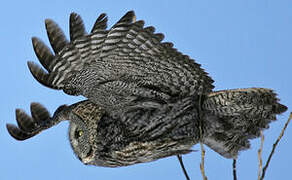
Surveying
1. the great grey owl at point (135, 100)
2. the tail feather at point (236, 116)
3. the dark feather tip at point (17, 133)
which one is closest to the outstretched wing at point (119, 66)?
the great grey owl at point (135, 100)

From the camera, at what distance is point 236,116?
2789 millimetres

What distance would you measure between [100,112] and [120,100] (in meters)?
0.30

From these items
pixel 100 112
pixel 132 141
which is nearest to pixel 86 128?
pixel 100 112

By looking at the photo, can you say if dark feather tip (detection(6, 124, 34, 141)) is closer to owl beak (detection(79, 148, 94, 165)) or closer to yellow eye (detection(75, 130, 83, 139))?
yellow eye (detection(75, 130, 83, 139))

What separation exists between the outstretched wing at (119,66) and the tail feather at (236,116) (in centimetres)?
18

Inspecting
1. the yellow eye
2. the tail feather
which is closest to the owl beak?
the yellow eye

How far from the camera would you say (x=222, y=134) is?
2945 millimetres

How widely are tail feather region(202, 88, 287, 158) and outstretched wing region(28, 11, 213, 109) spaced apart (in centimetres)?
18

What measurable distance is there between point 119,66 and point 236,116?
87cm

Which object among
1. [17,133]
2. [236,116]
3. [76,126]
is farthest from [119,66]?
[17,133]

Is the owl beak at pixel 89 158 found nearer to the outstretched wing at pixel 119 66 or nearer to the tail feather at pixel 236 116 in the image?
the outstretched wing at pixel 119 66

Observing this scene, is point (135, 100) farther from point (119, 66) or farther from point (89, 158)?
point (89, 158)

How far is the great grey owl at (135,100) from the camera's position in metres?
2.31

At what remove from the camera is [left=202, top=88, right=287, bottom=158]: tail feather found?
261cm
